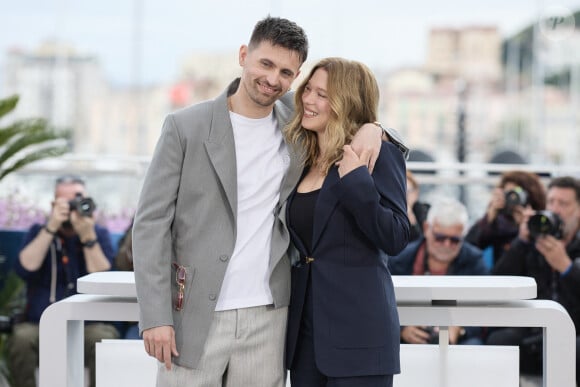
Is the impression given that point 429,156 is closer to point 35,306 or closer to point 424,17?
point 35,306

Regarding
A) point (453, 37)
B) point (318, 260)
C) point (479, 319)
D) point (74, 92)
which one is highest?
point (453, 37)

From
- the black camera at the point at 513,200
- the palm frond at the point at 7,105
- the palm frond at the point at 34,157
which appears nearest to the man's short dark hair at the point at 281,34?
the black camera at the point at 513,200

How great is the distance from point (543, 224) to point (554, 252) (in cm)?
15

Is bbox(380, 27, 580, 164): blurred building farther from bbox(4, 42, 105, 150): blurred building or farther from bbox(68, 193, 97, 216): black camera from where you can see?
bbox(68, 193, 97, 216): black camera

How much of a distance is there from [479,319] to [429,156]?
179 inches

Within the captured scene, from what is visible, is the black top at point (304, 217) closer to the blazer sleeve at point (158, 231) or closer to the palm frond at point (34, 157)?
the blazer sleeve at point (158, 231)

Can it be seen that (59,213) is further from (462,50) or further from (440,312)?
(462,50)

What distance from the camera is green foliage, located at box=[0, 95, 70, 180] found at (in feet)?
18.0

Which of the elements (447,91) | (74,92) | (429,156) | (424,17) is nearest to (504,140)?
(447,91)

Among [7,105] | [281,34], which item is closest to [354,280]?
[281,34]

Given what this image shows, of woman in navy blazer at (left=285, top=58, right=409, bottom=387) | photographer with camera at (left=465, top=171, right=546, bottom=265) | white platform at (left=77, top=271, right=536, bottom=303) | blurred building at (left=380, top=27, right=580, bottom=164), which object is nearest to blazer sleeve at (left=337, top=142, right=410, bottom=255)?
woman in navy blazer at (left=285, top=58, right=409, bottom=387)

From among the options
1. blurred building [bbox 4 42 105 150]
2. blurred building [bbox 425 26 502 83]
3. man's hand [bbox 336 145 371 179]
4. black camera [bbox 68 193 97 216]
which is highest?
blurred building [bbox 425 26 502 83]

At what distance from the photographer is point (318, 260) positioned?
2.51 m

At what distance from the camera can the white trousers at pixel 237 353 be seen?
8.29 feet
